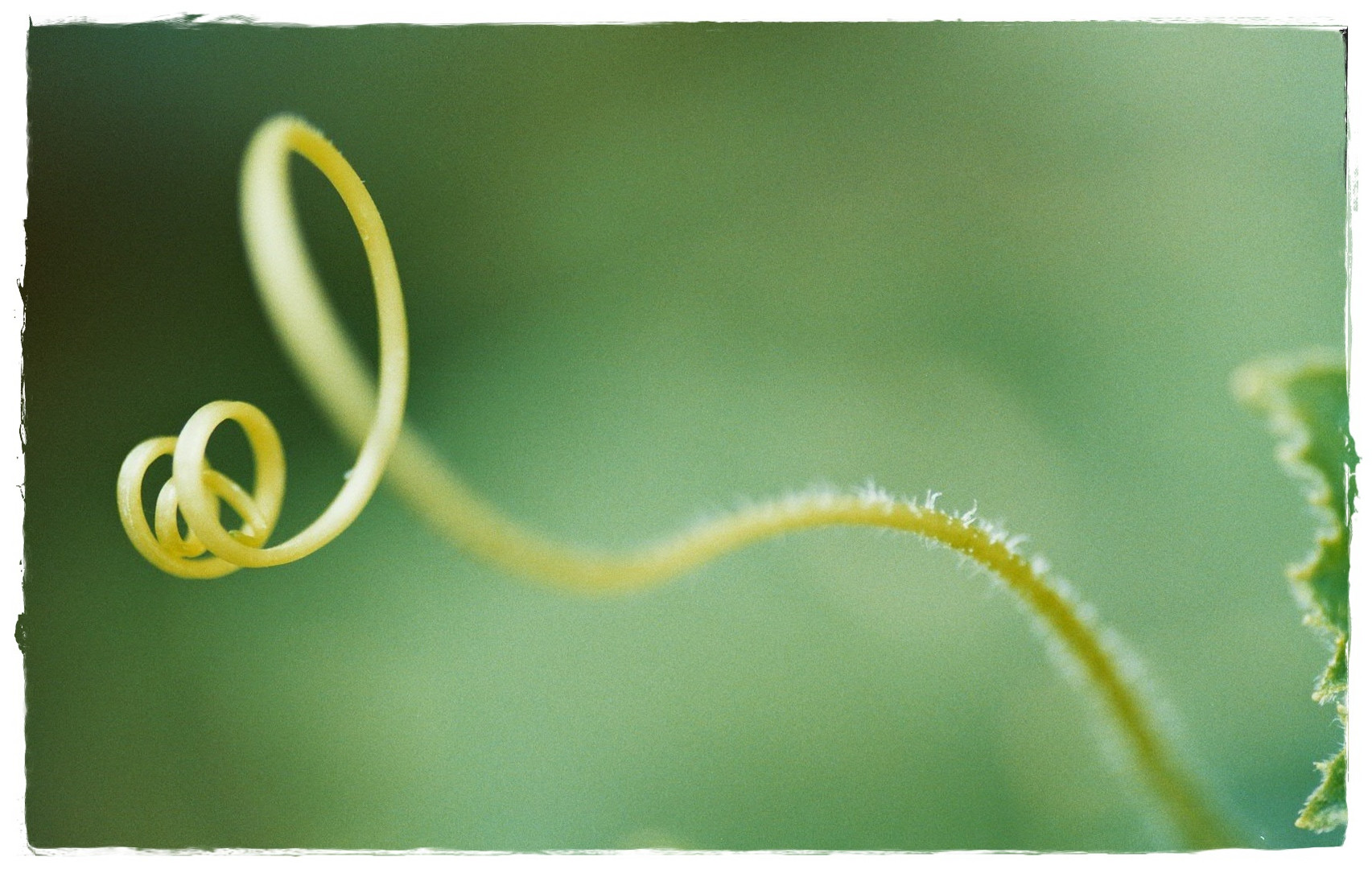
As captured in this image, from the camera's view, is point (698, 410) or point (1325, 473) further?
point (698, 410)

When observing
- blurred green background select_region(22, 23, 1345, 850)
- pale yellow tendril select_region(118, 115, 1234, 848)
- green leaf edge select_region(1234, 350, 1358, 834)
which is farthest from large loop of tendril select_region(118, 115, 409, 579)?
green leaf edge select_region(1234, 350, 1358, 834)

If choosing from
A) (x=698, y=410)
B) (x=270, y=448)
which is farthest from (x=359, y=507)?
(x=698, y=410)

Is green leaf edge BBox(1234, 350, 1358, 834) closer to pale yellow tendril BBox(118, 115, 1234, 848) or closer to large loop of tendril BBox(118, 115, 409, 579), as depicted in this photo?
pale yellow tendril BBox(118, 115, 1234, 848)

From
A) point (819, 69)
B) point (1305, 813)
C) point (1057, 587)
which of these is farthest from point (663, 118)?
point (1305, 813)

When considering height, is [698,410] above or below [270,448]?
above

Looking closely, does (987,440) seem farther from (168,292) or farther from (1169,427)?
(168,292)

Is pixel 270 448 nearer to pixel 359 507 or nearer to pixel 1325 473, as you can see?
pixel 359 507

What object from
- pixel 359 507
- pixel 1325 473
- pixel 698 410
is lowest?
pixel 359 507

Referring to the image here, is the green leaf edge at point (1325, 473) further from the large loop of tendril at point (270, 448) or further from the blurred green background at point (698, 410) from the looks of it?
the large loop of tendril at point (270, 448)

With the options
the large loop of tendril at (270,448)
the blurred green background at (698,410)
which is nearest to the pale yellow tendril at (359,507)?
the large loop of tendril at (270,448)
